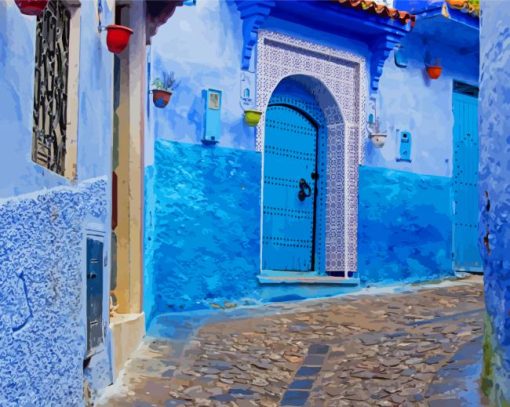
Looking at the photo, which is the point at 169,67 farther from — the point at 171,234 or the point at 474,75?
the point at 474,75

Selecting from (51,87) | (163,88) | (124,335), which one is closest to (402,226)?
(163,88)

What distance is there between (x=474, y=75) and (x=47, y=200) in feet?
30.5

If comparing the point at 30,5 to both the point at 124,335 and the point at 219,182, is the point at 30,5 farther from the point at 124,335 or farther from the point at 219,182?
the point at 219,182

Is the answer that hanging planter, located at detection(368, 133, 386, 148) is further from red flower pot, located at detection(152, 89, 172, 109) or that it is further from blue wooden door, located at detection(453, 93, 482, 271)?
red flower pot, located at detection(152, 89, 172, 109)

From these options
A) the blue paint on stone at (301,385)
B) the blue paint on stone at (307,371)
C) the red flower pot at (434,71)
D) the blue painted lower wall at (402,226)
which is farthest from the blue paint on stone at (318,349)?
the red flower pot at (434,71)

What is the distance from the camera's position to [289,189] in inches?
384

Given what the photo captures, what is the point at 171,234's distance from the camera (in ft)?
26.8

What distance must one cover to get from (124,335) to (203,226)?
8.84 ft

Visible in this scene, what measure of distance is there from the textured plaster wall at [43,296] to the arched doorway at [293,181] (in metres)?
4.77

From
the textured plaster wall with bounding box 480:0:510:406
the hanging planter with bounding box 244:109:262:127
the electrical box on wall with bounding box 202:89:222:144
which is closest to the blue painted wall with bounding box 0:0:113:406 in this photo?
the textured plaster wall with bounding box 480:0:510:406

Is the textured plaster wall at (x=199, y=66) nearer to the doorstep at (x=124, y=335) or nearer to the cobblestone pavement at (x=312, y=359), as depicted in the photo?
the cobblestone pavement at (x=312, y=359)

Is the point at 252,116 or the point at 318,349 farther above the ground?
the point at 252,116

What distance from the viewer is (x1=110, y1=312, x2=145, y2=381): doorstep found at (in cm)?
557

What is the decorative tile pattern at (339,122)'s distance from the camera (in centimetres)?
971
